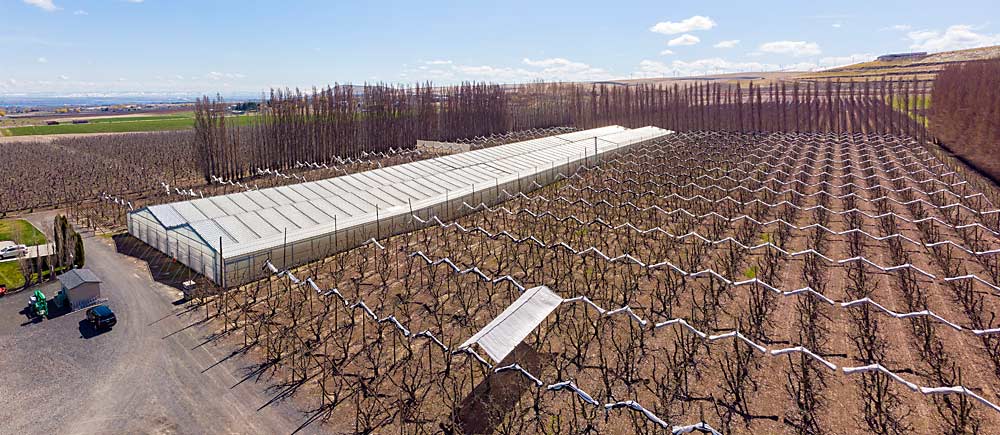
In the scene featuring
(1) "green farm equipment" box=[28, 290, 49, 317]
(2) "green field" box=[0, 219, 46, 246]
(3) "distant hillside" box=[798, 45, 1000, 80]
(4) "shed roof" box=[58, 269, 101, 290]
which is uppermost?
(3) "distant hillside" box=[798, 45, 1000, 80]

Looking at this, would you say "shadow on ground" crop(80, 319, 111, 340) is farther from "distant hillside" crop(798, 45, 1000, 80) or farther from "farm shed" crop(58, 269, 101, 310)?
"distant hillside" crop(798, 45, 1000, 80)

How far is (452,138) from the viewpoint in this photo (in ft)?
174

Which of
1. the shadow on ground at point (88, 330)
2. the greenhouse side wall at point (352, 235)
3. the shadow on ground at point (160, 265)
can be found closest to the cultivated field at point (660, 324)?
the greenhouse side wall at point (352, 235)

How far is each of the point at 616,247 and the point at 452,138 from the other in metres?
36.7

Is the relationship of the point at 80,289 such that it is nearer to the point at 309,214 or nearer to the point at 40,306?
the point at 40,306

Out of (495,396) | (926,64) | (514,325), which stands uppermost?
(926,64)

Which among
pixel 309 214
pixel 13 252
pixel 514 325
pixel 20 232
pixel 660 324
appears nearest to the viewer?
pixel 514 325

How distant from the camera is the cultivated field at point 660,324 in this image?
390 inches

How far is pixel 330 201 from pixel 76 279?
348 inches

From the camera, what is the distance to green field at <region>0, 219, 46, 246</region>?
72.5ft

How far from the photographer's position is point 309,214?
20188mm

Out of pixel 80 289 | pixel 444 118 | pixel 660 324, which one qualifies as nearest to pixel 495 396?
pixel 660 324

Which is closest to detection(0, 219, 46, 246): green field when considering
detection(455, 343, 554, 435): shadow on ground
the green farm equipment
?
the green farm equipment

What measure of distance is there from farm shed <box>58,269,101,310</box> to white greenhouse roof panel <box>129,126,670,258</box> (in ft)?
10.4
